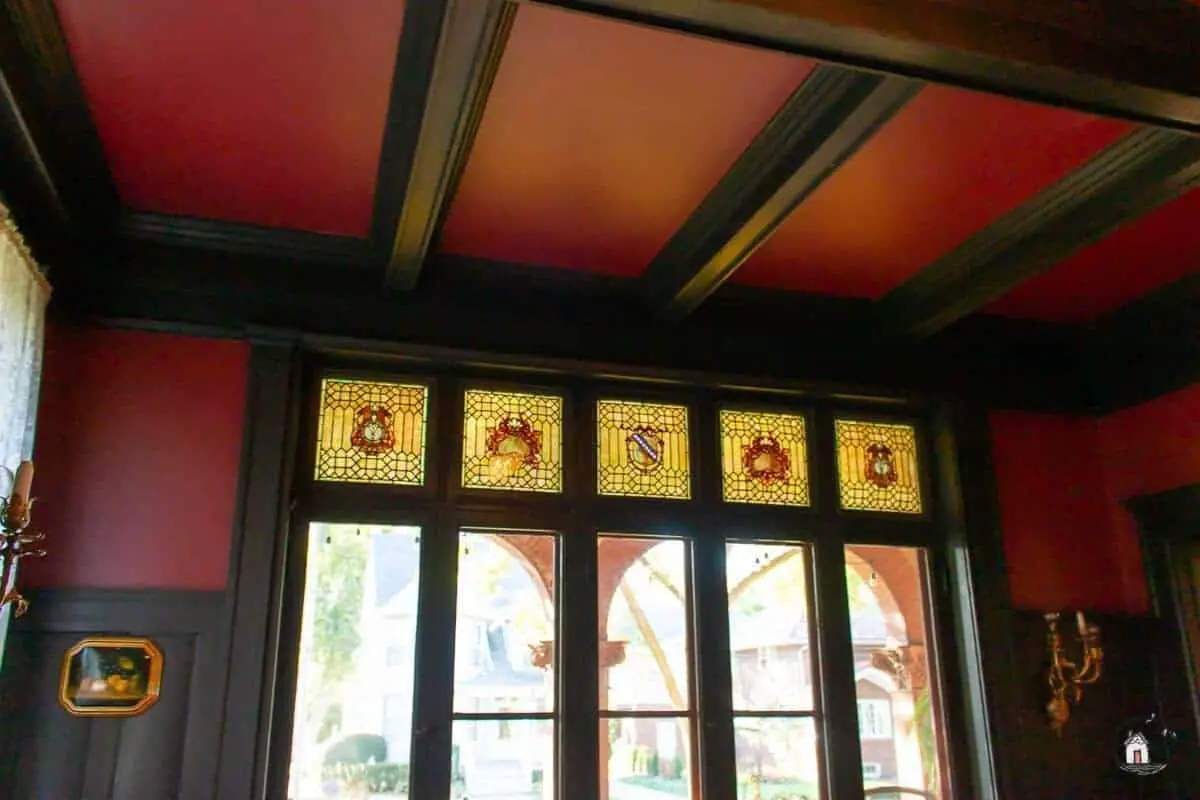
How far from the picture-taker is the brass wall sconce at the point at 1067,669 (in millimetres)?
3869

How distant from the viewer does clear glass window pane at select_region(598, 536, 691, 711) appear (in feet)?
11.9

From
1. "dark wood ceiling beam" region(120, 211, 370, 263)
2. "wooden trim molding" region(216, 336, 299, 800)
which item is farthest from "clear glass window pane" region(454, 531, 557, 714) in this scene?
"dark wood ceiling beam" region(120, 211, 370, 263)

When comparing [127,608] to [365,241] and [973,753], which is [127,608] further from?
[973,753]

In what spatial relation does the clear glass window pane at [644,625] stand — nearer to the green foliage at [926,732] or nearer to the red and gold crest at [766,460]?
the red and gold crest at [766,460]

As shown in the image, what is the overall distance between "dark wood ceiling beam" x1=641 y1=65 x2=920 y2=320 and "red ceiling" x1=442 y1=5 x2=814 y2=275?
46 millimetres

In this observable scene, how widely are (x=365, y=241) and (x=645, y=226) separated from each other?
975 mm

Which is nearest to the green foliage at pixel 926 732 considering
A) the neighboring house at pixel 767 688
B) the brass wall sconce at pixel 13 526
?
the neighboring house at pixel 767 688

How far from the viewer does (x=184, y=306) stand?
3.41m

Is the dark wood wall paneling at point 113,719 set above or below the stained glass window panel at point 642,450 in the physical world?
Answer: below

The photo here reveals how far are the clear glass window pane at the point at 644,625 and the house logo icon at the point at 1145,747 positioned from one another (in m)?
1.76

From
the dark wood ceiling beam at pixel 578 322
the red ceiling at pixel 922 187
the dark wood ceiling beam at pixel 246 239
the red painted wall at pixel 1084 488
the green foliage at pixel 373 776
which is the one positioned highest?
the red ceiling at pixel 922 187

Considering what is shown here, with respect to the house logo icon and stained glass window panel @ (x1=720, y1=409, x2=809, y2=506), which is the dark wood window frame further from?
the house logo icon

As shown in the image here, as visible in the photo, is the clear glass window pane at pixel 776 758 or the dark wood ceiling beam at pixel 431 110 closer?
the dark wood ceiling beam at pixel 431 110

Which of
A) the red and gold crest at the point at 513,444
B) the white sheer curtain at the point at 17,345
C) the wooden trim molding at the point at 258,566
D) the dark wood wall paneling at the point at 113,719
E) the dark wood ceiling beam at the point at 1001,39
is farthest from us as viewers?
the red and gold crest at the point at 513,444
